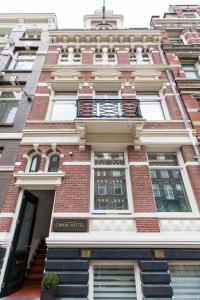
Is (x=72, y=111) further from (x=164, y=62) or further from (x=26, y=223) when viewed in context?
(x=164, y=62)

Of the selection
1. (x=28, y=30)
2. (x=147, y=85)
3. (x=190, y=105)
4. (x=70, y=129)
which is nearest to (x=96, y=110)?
(x=70, y=129)

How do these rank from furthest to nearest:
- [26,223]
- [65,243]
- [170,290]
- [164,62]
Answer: [164,62] → [26,223] → [65,243] → [170,290]

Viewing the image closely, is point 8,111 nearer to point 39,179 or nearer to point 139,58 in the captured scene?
point 39,179

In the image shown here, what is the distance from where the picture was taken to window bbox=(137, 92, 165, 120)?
9.78 m

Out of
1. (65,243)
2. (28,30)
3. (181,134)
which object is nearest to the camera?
(65,243)

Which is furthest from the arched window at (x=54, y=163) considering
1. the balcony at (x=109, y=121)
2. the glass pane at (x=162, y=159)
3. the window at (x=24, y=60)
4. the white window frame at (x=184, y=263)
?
the window at (x=24, y=60)

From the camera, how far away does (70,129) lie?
867 cm

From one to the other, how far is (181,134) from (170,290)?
213 inches

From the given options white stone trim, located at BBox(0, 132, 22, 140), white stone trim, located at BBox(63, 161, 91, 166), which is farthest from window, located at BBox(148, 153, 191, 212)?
white stone trim, located at BBox(0, 132, 22, 140)

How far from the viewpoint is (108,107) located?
356 inches

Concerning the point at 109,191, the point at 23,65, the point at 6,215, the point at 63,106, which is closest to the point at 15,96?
the point at 63,106

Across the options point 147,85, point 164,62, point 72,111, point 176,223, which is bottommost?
point 176,223

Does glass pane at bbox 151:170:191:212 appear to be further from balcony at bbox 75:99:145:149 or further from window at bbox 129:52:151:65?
window at bbox 129:52:151:65

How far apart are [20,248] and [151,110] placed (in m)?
7.80
